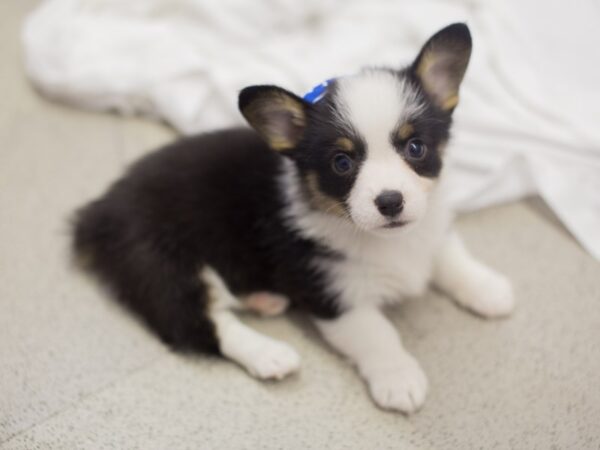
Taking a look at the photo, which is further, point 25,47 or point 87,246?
point 25,47

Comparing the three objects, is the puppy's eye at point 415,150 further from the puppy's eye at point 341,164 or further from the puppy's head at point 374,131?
the puppy's eye at point 341,164

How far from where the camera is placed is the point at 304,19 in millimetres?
2795

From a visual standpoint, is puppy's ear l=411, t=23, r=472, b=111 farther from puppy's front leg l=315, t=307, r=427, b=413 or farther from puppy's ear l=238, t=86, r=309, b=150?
puppy's front leg l=315, t=307, r=427, b=413

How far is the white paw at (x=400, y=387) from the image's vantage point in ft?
5.22

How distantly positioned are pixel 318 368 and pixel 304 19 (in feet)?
5.79

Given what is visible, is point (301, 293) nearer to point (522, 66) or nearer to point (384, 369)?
point (384, 369)

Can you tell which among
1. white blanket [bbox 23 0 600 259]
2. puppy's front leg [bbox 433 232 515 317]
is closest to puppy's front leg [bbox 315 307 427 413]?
puppy's front leg [bbox 433 232 515 317]

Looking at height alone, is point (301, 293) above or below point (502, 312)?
above

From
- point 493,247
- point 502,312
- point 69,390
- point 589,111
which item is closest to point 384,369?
point 502,312

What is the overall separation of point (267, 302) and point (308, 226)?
36cm

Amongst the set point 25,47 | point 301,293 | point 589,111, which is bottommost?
point 301,293

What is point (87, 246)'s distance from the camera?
1.91 m

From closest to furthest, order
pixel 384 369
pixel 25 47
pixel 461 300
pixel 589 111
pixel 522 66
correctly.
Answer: pixel 384 369, pixel 461 300, pixel 589 111, pixel 522 66, pixel 25 47

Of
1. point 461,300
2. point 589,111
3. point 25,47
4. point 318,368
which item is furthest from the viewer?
point 25,47
